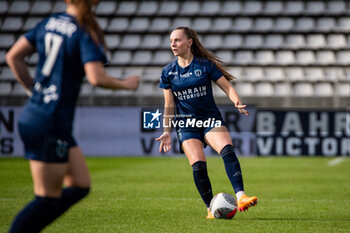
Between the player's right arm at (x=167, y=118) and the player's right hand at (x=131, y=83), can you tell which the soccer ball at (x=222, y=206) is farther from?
the player's right hand at (x=131, y=83)

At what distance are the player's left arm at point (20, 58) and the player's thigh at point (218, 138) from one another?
2882mm

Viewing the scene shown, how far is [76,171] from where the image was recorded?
140 inches

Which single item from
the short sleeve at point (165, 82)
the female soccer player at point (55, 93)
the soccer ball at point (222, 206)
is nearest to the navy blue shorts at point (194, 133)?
the short sleeve at point (165, 82)

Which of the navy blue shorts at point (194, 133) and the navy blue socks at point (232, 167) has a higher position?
the navy blue shorts at point (194, 133)

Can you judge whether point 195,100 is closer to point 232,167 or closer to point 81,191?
point 232,167

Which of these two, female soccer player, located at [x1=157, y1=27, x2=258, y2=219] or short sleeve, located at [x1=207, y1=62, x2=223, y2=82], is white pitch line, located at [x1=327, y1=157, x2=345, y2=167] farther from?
short sleeve, located at [x1=207, y1=62, x2=223, y2=82]

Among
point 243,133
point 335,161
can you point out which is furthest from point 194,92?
point 335,161

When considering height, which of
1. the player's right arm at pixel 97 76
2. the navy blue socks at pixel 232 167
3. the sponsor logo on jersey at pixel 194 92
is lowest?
the navy blue socks at pixel 232 167

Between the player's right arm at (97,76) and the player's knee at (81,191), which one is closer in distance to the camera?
the player's right arm at (97,76)

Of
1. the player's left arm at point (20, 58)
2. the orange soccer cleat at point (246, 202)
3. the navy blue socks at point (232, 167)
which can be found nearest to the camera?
the player's left arm at point (20, 58)

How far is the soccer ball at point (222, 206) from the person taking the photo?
5.95m

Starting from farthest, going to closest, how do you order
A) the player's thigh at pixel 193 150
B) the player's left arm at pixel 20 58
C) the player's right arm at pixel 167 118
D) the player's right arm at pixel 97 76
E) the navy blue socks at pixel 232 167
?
the player's thigh at pixel 193 150
the player's right arm at pixel 167 118
the navy blue socks at pixel 232 167
the player's left arm at pixel 20 58
the player's right arm at pixel 97 76

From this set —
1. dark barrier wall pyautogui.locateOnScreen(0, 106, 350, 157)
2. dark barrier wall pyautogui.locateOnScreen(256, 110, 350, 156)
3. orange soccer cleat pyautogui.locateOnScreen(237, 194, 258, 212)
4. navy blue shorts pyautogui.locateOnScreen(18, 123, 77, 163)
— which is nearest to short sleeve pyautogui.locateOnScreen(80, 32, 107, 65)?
navy blue shorts pyautogui.locateOnScreen(18, 123, 77, 163)

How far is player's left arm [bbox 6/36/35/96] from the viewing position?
3.48 metres
